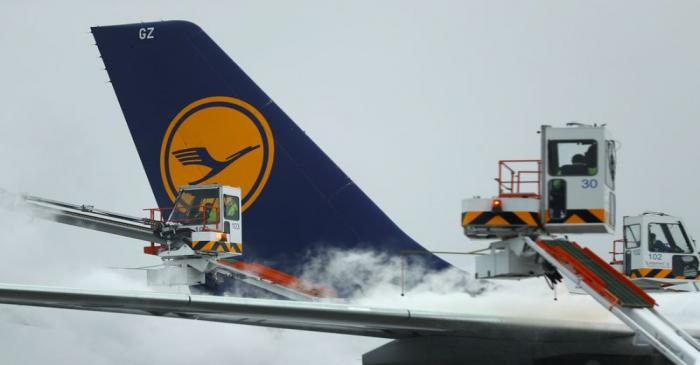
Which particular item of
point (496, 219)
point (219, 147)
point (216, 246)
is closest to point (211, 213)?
point (216, 246)

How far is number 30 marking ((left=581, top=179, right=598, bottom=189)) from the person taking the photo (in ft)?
63.6

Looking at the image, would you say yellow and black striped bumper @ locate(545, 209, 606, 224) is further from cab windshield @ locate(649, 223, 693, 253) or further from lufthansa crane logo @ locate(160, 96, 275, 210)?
cab windshield @ locate(649, 223, 693, 253)

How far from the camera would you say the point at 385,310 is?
60.3 ft

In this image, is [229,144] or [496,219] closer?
[496,219]

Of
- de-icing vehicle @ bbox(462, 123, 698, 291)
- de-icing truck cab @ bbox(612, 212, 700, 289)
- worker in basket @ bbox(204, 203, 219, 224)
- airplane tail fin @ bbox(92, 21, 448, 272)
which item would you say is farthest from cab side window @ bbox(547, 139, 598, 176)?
de-icing truck cab @ bbox(612, 212, 700, 289)

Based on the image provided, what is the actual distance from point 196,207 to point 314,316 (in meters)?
13.0

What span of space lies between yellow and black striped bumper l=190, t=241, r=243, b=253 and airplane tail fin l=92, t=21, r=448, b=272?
31.0 inches

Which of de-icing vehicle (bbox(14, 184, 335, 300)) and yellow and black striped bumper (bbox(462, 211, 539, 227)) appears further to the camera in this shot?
de-icing vehicle (bbox(14, 184, 335, 300))

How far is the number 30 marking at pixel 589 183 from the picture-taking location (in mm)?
19375

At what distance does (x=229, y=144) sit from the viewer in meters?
29.6

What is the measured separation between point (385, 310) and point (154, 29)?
14.4 m

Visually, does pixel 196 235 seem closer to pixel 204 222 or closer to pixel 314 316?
pixel 204 222

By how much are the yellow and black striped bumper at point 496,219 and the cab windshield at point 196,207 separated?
38.4ft

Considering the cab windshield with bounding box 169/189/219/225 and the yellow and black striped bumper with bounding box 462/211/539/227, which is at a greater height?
the yellow and black striped bumper with bounding box 462/211/539/227
